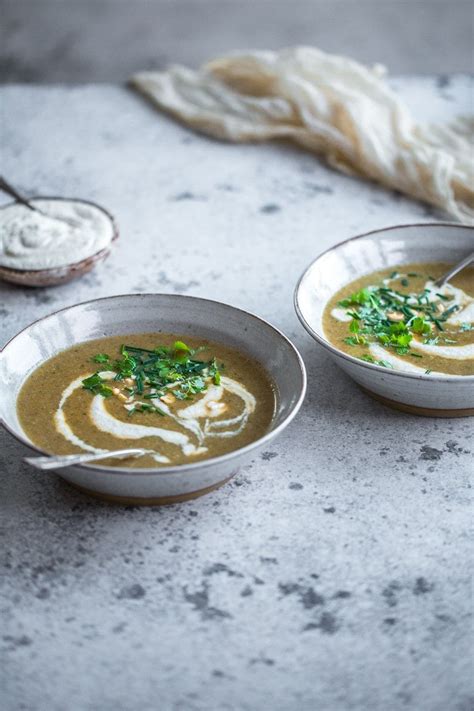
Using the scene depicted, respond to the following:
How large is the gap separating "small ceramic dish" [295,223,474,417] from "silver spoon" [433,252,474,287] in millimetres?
71

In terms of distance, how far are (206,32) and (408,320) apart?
4764mm

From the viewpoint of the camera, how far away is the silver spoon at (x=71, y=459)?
173 centimetres

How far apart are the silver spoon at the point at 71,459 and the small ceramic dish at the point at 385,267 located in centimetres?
55

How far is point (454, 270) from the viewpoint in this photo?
8.44 ft

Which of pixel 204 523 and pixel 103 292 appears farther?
pixel 103 292

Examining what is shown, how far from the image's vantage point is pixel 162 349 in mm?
2244

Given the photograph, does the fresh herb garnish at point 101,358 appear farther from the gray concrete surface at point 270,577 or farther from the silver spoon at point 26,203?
the silver spoon at point 26,203

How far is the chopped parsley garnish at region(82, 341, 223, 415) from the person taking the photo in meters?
2.07

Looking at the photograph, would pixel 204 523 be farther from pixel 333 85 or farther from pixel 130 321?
pixel 333 85

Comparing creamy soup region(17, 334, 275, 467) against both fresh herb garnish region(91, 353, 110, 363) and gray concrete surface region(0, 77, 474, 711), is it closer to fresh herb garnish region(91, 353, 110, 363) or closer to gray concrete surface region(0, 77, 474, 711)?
fresh herb garnish region(91, 353, 110, 363)

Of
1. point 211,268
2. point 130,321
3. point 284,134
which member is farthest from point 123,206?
point 130,321

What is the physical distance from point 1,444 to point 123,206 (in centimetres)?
132

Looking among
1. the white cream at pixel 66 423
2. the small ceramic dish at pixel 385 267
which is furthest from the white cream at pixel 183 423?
the small ceramic dish at pixel 385 267

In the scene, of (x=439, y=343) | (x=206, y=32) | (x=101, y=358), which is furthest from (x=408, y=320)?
(x=206, y=32)
